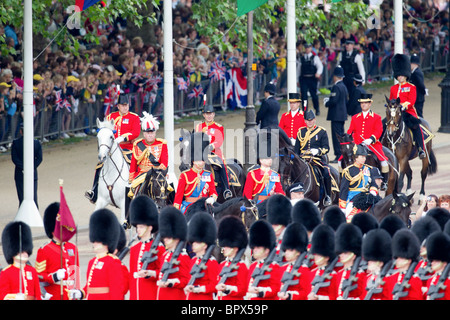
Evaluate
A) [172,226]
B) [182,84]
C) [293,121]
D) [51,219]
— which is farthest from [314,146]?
[182,84]

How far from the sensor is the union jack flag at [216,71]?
32375 mm

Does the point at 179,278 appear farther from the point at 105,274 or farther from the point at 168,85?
the point at 168,85

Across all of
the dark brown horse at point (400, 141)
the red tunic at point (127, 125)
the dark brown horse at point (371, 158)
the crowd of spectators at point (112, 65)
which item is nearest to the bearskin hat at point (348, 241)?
the dark brown horse at point (371, 158)

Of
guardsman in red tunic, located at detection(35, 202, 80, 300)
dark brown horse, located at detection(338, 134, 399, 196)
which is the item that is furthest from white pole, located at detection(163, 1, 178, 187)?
guardsman in red tunic, located at detection(35, 202, 80, 300)

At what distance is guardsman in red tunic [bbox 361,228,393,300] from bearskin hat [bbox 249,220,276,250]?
1.04 metres

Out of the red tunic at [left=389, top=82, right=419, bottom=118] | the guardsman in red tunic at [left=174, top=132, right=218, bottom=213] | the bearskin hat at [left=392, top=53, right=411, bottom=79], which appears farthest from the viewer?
the bearskin hat at [left=392, top=53, right=411, bottom=79]

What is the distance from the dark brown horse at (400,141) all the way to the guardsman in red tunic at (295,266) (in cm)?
873

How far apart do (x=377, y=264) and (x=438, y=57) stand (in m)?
25.8

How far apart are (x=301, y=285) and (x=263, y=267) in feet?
1.47

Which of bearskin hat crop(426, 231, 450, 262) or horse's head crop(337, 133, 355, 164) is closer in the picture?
bearskin hat crop(426, 231, 450, 262)

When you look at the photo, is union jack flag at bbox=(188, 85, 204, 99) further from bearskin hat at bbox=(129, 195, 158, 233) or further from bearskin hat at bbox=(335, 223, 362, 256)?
bearskin hat at bbox=(335, 223, 362, 256)

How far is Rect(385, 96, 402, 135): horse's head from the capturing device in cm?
2412

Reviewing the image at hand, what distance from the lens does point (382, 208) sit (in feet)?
64.8

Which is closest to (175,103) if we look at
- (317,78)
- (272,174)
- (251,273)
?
(317,78)
